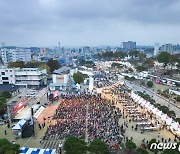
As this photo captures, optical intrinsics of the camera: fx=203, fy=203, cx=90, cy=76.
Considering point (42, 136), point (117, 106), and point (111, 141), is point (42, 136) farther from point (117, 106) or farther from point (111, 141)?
point (117, 106)

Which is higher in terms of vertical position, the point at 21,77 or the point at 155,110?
the point at 21,77

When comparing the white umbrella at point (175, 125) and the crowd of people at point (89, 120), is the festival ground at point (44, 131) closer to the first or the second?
the white umbrella at point (175, 125)

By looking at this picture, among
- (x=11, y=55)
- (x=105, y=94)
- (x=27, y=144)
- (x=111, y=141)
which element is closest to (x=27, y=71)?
(x=105, y=94)

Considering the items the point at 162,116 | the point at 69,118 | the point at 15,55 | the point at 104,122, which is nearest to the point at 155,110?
the point at 162,116

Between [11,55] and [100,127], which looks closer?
[100,127]

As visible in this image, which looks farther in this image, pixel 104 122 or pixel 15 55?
pixel 15 55

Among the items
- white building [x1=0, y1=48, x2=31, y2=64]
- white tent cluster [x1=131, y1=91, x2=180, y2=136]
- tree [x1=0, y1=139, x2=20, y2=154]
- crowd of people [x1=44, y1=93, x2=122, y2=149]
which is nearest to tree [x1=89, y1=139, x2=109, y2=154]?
crowd of people [x1=44, y1=93, x2=122, y2=149]

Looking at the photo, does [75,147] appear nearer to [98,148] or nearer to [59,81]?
[98,148]

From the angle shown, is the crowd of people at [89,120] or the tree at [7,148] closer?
the tree at [7,148]

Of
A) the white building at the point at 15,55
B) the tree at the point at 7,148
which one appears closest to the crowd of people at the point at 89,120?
the tree at the point at 7,148
